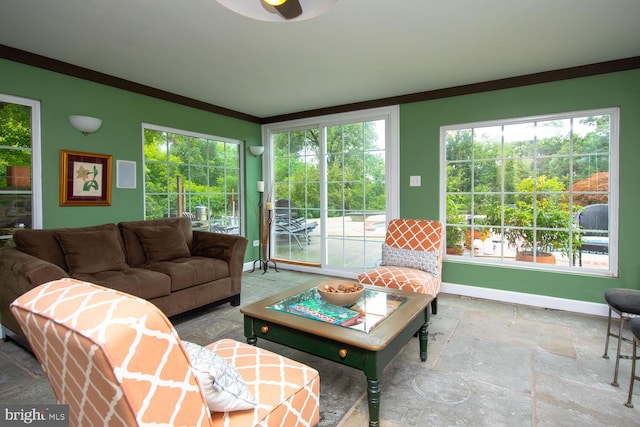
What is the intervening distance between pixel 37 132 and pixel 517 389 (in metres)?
4.31

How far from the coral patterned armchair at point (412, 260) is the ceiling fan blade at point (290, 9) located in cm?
216

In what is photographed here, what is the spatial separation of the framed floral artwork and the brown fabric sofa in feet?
1.38

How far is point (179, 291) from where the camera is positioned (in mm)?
3055

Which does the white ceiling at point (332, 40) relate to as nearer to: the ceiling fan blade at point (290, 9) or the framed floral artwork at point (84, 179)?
the ceiling fan blade at point (290, 9)

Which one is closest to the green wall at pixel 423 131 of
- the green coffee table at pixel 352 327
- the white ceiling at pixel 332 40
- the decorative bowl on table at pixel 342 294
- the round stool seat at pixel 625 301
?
the white ceiling at pixel 332 40

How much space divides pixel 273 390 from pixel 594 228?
3675mm

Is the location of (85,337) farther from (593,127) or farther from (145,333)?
(593,127)

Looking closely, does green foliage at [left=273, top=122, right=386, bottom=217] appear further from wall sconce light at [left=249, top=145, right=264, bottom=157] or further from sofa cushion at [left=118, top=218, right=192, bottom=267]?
sofa cushion at [left=118, top=218, right=192, bottom=267]

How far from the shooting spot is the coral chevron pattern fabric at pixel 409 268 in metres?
2.90

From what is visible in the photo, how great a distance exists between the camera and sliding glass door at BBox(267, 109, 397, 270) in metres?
4.54

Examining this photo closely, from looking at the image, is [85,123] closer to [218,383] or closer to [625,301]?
[218,383]

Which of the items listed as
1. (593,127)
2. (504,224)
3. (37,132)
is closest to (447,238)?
(504,224)

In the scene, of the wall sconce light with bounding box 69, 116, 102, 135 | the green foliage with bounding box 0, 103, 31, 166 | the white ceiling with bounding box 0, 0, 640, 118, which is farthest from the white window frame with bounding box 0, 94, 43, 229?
the white ceiling with bounding box 0, 0, 640, 118

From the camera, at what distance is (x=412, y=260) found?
3.32m
